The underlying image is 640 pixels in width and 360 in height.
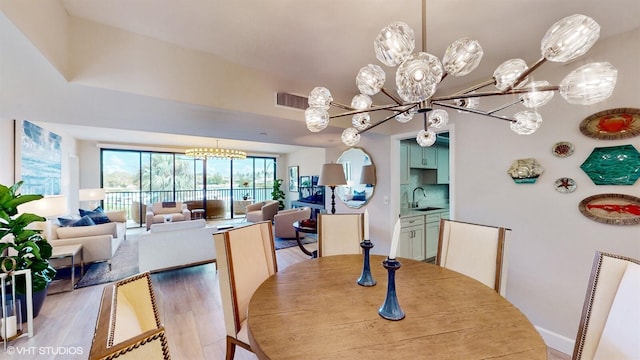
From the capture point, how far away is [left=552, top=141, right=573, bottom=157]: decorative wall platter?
1.96m

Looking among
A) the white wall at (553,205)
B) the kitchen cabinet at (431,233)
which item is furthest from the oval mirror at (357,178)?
the white wall at (553,205)

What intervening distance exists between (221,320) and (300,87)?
252 cm

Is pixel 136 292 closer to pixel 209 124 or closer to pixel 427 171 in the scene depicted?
pixel 209 124

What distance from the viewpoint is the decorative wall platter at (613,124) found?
169 cm

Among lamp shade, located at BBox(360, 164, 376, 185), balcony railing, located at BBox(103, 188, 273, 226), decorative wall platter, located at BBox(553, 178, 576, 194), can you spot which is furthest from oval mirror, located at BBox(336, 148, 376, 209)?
balcony railing, located at BBox(103, 188, 273, 226)

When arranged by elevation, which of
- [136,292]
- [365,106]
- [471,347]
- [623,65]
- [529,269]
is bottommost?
[529,269]

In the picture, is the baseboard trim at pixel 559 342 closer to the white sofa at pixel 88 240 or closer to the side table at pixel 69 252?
the side table at pixel 69 252

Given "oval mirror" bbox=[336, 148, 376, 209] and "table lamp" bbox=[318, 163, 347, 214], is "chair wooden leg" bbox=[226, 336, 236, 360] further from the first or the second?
"oval mirror" bbox=[336, 148, 376, 209]

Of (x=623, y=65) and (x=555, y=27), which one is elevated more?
(x=623, y=65)

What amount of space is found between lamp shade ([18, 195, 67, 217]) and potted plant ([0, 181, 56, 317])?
1.98 feet

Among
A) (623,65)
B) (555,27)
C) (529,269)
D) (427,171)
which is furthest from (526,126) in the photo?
(427,171)

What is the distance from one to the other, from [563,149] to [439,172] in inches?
97.3

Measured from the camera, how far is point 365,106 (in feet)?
5.29

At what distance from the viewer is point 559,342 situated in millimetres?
2020
